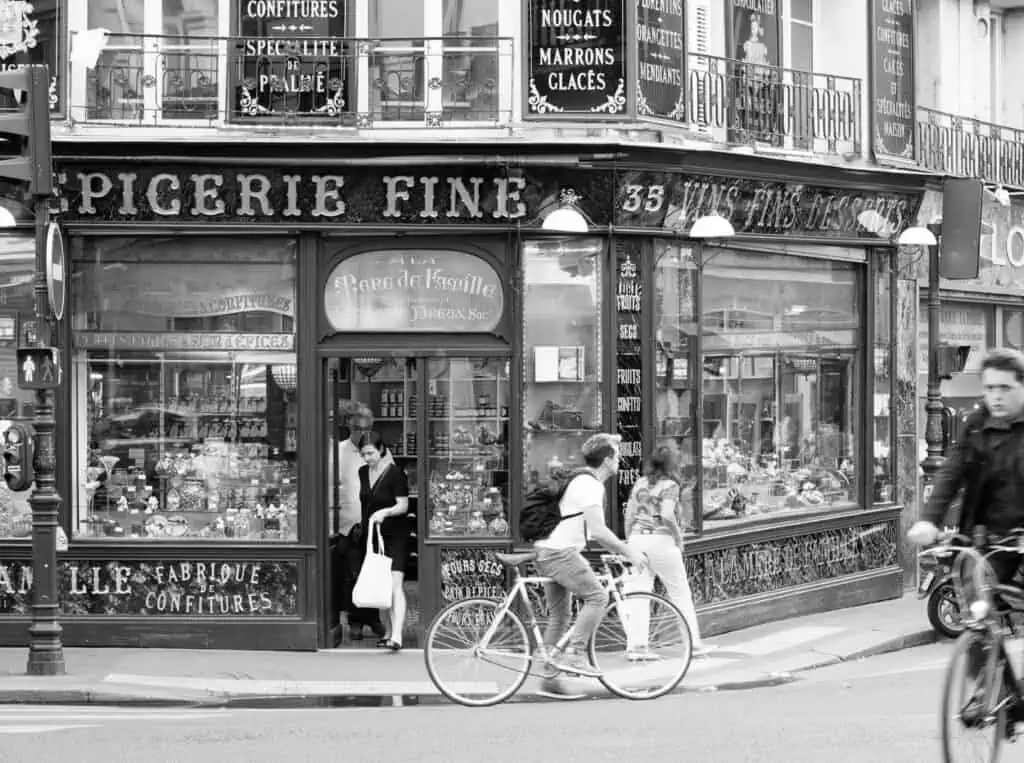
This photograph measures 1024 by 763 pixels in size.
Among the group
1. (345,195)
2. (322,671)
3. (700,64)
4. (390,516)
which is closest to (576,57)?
(700,64)

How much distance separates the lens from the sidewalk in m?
12.1

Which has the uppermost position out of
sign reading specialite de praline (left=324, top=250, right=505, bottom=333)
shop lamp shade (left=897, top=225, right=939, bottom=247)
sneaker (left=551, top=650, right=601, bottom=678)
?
shop lamp shade (left=897, top=225, right=939, bottom=247)

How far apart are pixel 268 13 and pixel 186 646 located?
538 cm

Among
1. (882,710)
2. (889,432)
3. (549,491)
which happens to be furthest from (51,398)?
(889,432)

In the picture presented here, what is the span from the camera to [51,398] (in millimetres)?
13141

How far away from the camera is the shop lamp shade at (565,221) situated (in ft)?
46.5

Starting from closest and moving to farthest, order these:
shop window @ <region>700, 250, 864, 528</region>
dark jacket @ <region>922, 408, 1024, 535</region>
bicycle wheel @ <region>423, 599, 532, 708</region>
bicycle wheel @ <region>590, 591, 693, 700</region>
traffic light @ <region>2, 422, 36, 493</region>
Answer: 1. dark jacket @ <region>922, 408, 1024, 535</region>
2. bicycle wheel @ <region>423, 599, 532, 708</region>
3. bicycle wheel @ <region>590, 591, 693, 700</region>
4. traffic light @ <region>2, 422, 36, 493</region>
5. shop window @ <region>700, 250, 864, 528</region>

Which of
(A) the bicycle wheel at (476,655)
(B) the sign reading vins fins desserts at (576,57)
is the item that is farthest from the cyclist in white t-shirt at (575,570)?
(B) the sign reading vins fins desserts at (576,57)

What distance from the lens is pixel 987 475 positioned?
779cm

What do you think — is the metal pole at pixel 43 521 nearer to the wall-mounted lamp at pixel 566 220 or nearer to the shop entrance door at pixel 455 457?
the shop entrance door at pixel 455 457

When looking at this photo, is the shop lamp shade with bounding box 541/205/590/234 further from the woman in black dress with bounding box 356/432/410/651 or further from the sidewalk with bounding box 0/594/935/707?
the sidewalk with bounding box 0/594/935/707

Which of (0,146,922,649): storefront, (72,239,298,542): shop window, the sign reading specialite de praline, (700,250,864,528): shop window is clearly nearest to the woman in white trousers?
(0,146,922,649): storefront

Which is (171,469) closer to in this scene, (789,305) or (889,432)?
(789,305)

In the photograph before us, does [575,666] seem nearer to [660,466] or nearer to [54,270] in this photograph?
[660,466]
